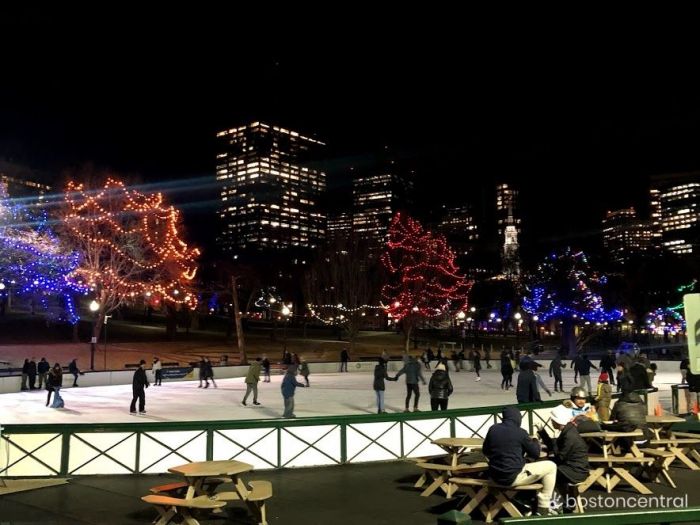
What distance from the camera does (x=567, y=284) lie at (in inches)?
1811

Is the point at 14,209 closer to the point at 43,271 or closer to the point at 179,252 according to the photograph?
the point at 43,271

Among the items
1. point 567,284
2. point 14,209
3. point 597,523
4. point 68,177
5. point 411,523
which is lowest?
point 411,523

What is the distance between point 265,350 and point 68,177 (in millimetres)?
19819

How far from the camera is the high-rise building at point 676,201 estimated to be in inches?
6497

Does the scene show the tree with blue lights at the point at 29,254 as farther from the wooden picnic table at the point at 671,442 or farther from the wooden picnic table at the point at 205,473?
the wooden picnic table at the point at 671,442

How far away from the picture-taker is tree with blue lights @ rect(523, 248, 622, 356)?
4531cm

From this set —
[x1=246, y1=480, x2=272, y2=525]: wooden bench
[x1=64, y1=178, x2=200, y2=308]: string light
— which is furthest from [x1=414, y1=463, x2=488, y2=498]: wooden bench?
[x1=64, y1=178, x2=200, y2=308]: string light

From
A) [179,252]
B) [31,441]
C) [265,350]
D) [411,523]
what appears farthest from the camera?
[265,350]

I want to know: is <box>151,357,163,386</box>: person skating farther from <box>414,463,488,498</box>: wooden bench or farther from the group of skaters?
the group of skaters

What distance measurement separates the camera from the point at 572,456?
6.86 m

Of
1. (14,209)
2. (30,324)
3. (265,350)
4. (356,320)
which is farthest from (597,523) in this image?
(30,324)

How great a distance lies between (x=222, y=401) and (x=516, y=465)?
15864 millimetres

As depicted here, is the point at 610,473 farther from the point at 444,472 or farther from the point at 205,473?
the point at 205,473

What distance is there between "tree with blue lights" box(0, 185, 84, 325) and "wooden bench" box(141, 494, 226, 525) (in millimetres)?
29522
